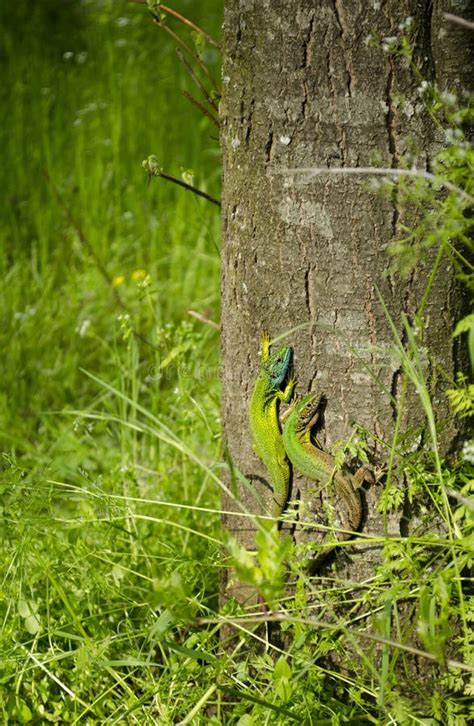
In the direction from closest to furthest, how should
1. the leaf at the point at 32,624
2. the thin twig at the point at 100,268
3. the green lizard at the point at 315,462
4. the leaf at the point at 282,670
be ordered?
the leaf at the point at 282,670, the green lizard at the point at 315,462, the leaf at the point at 32,624, the thin twig at the point at 100,268

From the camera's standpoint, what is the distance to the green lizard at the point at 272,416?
1.95 metres

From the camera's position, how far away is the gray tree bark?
5.65 ft

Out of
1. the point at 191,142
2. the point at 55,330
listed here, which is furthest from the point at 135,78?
the point at 55,330

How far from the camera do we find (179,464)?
2.92 metres

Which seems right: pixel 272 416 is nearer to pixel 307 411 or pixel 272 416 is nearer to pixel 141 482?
pixel 307 411

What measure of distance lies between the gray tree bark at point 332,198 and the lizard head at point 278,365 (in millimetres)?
25

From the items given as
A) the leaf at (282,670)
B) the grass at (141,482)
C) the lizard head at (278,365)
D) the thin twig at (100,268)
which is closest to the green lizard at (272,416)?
the lizard head at (278,365)

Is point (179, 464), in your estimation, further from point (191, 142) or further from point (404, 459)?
point (191, 142)

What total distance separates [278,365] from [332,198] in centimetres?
40

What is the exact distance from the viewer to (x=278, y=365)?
195 centimetres

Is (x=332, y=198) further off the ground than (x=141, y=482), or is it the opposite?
(x=332, y=198)

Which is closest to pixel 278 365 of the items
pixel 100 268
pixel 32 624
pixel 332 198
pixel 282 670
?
pixel 332 198

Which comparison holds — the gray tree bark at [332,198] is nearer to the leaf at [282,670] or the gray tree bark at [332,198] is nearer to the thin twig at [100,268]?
the leaf at [282,670]

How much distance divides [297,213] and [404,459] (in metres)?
0.57
